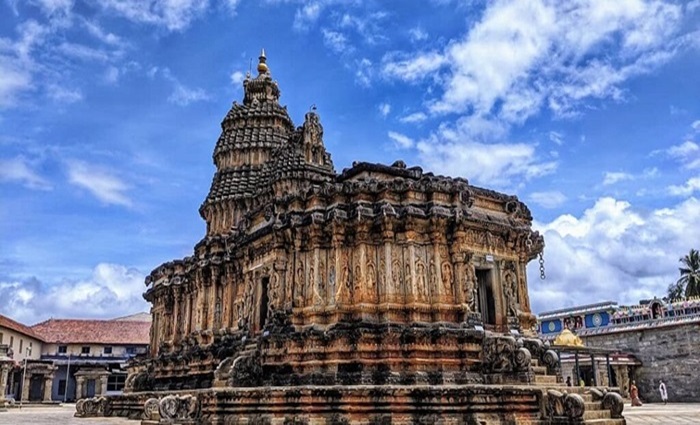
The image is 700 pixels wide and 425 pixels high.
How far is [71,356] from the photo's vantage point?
62.9m

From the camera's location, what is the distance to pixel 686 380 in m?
35.4

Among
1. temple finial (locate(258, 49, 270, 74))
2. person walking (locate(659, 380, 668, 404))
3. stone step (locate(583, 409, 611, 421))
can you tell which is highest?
temple finial (locate(258, 49, 270, 74))

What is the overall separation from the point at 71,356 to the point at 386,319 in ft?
183

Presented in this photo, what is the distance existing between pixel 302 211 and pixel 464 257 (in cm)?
541

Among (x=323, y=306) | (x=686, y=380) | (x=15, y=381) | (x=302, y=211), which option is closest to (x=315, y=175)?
(x=302, y=211)

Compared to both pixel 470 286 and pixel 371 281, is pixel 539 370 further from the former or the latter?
pixel 371 281

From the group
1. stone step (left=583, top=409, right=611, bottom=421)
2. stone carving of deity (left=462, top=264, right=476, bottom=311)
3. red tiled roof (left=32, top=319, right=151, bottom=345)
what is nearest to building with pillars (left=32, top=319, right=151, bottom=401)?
red tiled roof (left=32, top=319, right=151, bottom=345)

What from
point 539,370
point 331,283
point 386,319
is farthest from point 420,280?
point 539,370

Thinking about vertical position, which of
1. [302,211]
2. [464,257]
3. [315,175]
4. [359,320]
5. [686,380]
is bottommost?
[686,380]

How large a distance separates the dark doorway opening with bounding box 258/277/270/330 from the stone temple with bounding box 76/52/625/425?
4 cm

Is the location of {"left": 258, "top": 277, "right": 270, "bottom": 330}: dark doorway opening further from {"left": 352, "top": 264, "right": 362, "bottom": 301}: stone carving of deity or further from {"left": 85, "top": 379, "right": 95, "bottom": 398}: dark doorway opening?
{"left": 85, "top": 379, "right": 95, "bottom": 398}: dark doorway opening

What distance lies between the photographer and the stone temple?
1441 centimetres

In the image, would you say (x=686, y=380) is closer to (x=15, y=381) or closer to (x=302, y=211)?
(x=302, y=211)

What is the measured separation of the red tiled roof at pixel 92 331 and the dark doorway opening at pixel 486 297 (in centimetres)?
5359
